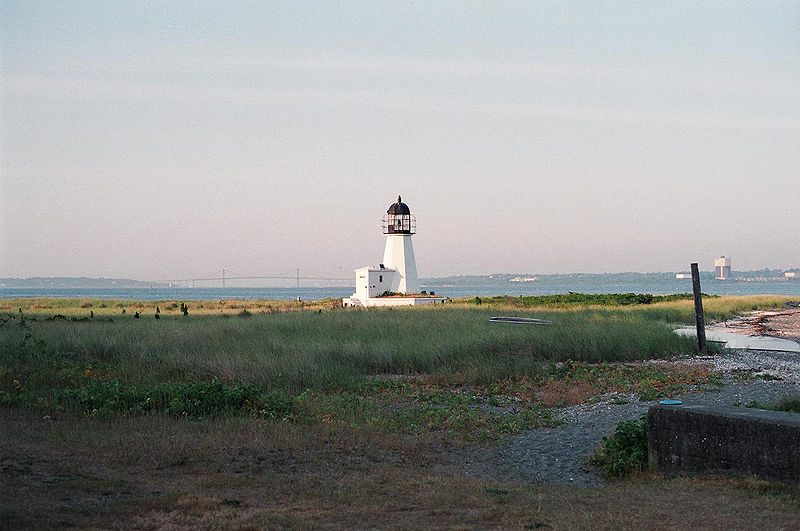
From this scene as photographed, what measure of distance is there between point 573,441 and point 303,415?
364 cm

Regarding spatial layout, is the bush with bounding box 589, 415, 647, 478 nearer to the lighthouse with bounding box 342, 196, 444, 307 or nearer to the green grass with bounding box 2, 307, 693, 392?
the green grass with bounding box 2, 307, 693, 392

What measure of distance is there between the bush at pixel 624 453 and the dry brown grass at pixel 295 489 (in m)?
0.36

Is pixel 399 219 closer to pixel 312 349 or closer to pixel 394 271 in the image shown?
pixel 394 271

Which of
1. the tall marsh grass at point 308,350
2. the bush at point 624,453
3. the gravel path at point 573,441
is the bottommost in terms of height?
the gravel path at point 573,441

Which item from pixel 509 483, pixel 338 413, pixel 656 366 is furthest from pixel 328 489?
pixel 656 366

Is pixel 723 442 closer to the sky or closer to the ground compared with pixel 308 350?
closer to the ground

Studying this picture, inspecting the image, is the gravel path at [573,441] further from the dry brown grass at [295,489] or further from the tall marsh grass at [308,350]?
the tall marsh grass at [308,350]

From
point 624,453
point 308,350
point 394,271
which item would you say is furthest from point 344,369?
point 394,271

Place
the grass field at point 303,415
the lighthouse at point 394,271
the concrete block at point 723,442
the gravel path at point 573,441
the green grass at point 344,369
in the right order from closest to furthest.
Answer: the grass field at point 303,415, the concrete block at point 723,442, the gravel path at point 573,441, the green grass at point 344,369, the lighthouse at point 394,271

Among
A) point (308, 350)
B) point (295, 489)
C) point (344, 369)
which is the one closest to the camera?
point (295, 489)

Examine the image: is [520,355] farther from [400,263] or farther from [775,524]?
[400,263]

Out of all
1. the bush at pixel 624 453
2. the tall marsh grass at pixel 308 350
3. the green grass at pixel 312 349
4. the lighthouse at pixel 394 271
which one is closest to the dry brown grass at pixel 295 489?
the bush at pixel 624 453

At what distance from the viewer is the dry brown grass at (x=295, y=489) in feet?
19.7

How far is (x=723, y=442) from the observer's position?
Result: 7.66 meters
